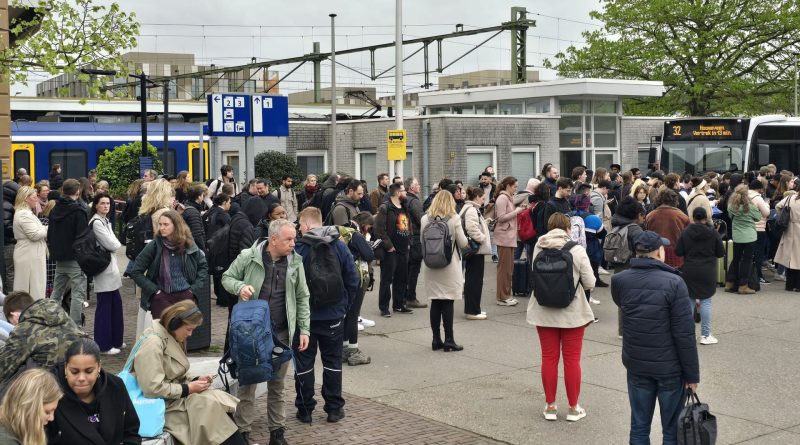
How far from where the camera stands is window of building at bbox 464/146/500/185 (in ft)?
87.3

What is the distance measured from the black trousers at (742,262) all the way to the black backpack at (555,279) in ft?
25.5

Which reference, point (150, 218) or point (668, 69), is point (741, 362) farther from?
point (668, 69)

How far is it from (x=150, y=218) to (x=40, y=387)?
563cm

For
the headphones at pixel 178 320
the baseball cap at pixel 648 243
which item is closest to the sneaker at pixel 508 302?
the baseball cap at pixel 648 243

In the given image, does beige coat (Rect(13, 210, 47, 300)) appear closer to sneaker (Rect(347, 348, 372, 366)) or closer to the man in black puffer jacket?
sneaker (Rect(347, 348, 372, 366))

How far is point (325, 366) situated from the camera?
8250mm

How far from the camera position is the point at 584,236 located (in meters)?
13.7

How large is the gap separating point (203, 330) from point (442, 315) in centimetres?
261

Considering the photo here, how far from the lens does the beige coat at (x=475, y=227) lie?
11.8 m

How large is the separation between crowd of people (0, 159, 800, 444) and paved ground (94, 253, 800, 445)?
30 cm

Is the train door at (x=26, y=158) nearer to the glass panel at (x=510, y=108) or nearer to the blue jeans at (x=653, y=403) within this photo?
the glass panel at (x=510, y=108)

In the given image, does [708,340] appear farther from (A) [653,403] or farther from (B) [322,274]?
(B) [322,274]

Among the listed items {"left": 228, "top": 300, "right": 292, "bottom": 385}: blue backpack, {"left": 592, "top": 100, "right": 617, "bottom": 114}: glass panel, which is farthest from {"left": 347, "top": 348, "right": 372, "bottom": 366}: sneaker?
{"left": 592, "top": 100, "right": 617, "bottom": 114}: glass panel

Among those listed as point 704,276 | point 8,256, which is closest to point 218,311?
point 8,256
